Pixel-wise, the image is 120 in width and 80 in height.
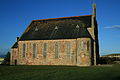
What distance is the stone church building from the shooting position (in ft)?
126

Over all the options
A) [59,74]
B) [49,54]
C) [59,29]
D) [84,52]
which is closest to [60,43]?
[49,54]

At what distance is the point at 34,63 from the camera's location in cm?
4338

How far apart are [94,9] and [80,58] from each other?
1452 centimetres

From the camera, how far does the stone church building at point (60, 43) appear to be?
126ft

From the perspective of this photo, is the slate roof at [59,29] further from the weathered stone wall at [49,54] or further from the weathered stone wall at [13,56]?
the weathered stone wall at [13,56]

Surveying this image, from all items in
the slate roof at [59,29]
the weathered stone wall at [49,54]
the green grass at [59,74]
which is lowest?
the green grass at [59,74]

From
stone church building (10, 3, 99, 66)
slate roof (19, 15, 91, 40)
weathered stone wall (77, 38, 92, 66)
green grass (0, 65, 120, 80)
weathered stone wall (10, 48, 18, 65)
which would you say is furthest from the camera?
weathered stone wall (10, 48, 18, 65)

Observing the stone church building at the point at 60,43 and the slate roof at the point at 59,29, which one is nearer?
the stone church building at the point at 60,43

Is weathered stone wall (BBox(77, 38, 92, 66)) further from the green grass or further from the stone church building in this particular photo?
the green grass

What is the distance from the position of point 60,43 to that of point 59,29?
4.38m

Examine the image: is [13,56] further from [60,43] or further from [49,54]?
[60,43]

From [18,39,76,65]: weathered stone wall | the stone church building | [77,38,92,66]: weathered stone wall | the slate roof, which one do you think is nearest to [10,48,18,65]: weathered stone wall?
the stone church building

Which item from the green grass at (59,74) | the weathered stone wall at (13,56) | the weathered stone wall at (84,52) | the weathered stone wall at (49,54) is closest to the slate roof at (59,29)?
the weathered stone wall at (49,54)

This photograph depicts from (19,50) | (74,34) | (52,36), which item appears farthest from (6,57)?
(74,34)
